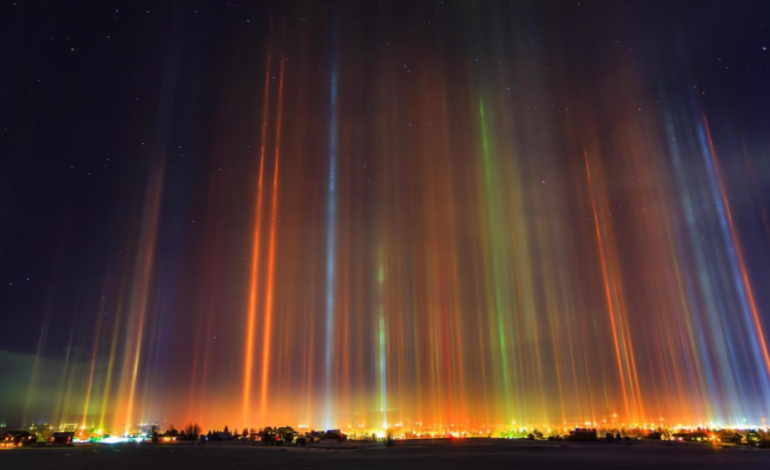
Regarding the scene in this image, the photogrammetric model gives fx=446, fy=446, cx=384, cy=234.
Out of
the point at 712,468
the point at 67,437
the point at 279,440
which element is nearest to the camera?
the point at 712,468

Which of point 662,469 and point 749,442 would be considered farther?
point 749,442

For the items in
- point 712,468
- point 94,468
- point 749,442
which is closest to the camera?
point 712,468

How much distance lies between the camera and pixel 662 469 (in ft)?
68.8

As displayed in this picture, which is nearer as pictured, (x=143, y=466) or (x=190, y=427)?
(x=143, y=466)

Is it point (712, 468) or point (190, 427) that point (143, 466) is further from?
point (190, 427)

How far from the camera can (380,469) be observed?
67.5 feet

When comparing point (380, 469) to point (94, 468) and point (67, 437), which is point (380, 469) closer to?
point (94, 468)

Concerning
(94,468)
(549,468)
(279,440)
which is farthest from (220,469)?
(279,440)

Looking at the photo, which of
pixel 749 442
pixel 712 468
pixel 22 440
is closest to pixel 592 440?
pixel 749 442

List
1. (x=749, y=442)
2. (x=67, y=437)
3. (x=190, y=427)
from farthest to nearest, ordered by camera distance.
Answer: (x=190, y=427), (x=67, y=437), (x=749, y=442)

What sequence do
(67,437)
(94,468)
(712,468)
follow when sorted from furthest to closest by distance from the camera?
1. (67,437)
2. (94,468)
3. (712,468)

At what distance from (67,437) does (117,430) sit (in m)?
64.5

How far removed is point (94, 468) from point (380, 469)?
14.4 m

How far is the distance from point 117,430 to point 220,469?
114078 mm
